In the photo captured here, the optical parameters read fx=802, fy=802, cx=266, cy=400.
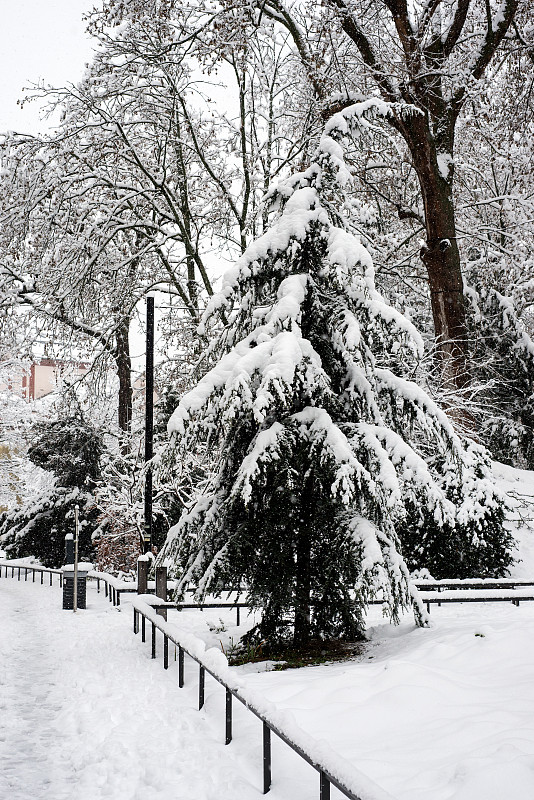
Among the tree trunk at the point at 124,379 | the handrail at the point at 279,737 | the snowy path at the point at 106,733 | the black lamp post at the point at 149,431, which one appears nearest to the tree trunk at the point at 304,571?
the snowy path at the point at 106,733

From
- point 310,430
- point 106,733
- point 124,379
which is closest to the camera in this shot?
point 106,733

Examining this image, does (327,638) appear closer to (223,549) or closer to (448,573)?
(223,549)

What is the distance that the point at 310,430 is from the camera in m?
9.22

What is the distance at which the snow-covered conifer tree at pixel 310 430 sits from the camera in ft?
29.1

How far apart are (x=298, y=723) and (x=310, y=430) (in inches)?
143

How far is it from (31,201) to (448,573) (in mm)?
12532

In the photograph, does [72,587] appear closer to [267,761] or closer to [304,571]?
[304,571]

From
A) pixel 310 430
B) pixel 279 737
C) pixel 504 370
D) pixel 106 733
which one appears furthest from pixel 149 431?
pixel 279 737

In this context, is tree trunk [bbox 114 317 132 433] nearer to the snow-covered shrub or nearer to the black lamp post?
the snow-covered shrub

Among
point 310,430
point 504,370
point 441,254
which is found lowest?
point 310,430

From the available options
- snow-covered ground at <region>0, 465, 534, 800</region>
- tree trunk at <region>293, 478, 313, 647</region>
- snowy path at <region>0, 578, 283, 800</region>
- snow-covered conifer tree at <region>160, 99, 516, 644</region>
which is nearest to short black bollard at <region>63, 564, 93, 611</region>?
snowy path at <region>0, 578, 283, 800</region>

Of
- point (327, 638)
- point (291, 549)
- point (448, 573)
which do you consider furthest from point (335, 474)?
point (448, 573)

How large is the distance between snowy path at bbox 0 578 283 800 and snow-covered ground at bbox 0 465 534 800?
2 cm

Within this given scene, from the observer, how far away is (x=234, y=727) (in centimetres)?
672
